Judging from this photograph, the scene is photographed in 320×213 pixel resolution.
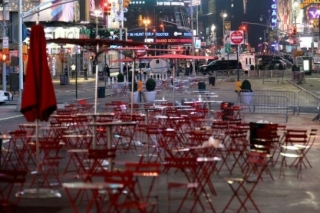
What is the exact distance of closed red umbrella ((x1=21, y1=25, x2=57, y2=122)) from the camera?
11.8m

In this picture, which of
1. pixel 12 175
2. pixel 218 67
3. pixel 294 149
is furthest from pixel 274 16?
pixel 12 175

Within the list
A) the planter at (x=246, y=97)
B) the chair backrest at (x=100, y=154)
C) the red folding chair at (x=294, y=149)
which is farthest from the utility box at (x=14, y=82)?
the chair backrest at (x=100, y=154)

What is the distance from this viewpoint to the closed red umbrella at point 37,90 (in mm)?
11773

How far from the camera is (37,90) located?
1186cm

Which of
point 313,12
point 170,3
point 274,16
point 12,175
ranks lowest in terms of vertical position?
point 12,175

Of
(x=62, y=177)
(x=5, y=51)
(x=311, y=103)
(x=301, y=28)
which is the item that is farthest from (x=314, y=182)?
(x=301, y=28)

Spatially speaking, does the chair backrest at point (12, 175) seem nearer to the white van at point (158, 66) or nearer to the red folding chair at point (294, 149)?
the red folding chair at point (294, 149)

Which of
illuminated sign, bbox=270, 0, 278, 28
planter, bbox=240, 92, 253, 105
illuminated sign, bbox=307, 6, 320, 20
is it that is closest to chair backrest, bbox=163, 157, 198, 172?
planter, bbox=240, 92, 253, 105

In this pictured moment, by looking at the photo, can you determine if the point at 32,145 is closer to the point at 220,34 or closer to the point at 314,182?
the point at 314,182

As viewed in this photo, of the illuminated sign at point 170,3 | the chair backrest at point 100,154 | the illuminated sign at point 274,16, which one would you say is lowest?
the chair backrest at point 100,154

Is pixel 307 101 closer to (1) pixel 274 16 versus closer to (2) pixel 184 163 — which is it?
(2) pixel 184 163

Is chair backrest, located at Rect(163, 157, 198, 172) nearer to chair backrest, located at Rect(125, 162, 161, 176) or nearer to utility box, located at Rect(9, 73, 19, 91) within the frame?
chair backrest, located at Rect(125, 162, 161, 176)

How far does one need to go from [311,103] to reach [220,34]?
6047 inches

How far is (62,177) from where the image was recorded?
46.2 ft
